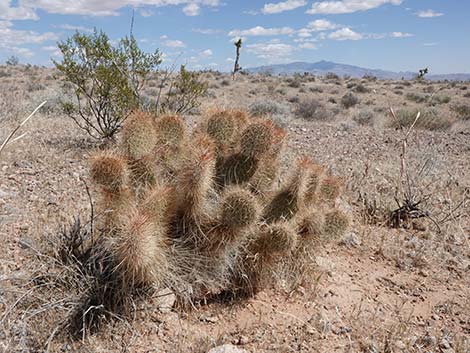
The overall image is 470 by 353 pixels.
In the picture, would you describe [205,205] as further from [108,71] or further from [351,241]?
[108,71]

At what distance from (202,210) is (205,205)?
43 millimetres

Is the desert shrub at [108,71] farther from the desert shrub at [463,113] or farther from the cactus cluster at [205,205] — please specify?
the desert shrub at [463,113]

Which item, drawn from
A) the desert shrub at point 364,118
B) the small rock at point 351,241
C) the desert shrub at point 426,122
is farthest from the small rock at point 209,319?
the desert shrub at point 364,118

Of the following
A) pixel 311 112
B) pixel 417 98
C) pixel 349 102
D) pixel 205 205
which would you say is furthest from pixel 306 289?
pixel 417 98

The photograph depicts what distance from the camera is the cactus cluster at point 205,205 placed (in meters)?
2.72

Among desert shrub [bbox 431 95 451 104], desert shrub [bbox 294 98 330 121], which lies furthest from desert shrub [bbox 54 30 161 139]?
desert shrub [bbox 431 95 451 104]

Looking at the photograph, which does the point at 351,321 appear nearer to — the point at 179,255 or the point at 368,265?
the point at 368,265

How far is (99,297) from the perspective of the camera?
108 inches

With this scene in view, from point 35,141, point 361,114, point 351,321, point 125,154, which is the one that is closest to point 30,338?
point 125,154

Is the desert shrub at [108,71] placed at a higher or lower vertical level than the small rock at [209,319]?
higher

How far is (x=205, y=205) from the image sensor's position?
288 centimetres

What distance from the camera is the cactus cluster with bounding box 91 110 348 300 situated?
8.91 ft

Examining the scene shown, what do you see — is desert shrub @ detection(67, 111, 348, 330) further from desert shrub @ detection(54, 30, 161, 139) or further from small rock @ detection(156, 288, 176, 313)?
desert shrub @ detection(54, 30, 161, 139)

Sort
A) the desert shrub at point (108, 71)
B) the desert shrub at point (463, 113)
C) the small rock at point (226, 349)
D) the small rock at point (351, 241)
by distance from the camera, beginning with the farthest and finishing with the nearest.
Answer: the desert shrub at point (463, 113) → the desert shrub at point (108, 71) → the small rock at point (351, 241) → the small rock at point (226, 349)
